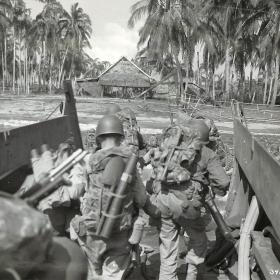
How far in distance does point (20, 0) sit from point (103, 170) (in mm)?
63648

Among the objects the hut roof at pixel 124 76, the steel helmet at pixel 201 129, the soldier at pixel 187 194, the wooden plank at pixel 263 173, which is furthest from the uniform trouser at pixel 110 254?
the hut roof at pixel 124 76

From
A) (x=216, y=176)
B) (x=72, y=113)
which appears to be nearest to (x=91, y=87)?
(x=72, y=113)

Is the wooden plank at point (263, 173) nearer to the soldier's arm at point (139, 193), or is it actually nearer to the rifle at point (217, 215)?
the rifle at point (217, 215)

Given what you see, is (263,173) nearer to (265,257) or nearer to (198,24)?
(265,257)

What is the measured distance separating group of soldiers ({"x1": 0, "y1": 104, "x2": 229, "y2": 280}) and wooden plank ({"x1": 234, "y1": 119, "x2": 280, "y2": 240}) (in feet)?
1.17

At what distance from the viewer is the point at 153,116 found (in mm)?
27281

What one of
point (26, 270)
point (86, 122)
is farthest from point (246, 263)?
point (86, 122)

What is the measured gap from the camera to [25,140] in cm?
484

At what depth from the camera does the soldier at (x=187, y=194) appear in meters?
4.45

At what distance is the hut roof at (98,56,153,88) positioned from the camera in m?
52.7

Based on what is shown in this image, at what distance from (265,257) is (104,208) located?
3.87ft

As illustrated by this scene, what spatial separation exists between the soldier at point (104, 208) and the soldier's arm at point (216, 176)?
105 cm

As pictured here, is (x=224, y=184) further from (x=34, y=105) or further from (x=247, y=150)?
(x=34, y=105)

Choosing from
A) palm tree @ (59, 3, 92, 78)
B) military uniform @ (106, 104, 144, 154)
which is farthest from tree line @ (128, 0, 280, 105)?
military uniform @ (106, 104, 144, 154)
